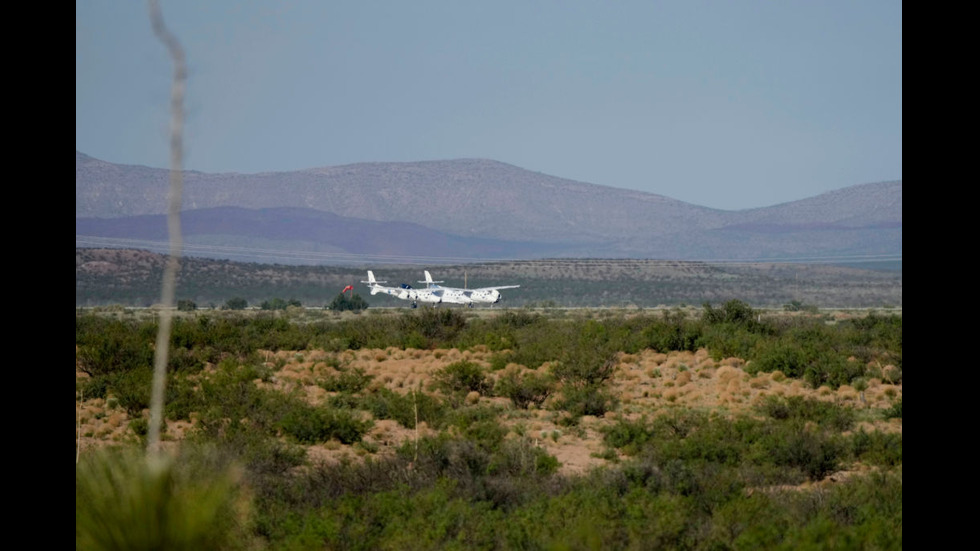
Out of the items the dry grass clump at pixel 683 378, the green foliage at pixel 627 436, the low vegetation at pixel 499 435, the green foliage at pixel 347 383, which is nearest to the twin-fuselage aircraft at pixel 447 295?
the low vegetation at pixel 499 435

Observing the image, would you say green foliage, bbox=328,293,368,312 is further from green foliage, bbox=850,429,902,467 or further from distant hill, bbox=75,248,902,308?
green foliage, bbox=850,429,902,467

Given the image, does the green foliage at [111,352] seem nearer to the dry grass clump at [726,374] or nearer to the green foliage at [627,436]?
the green foliage at [627,436]

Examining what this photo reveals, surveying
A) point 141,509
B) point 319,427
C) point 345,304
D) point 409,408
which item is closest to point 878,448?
point 409,408

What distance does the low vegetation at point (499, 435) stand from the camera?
7805 mm

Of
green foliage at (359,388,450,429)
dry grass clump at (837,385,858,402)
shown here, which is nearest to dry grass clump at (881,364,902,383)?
dry grass clump at (837,385,858,402)

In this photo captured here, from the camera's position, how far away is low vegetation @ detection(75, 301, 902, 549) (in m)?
7.80

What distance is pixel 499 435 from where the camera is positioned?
48.6 ft

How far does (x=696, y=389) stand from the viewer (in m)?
22.2

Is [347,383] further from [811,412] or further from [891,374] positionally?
[891,374]
